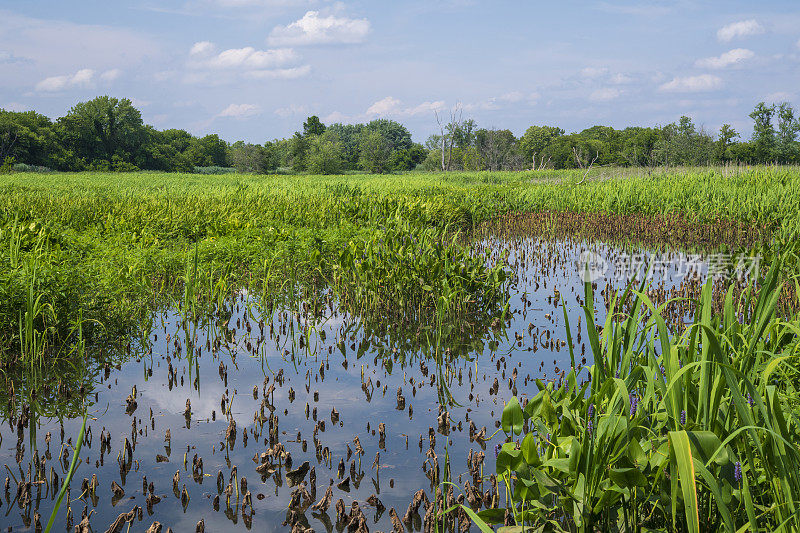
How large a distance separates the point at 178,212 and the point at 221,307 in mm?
4980

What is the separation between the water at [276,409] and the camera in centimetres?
321

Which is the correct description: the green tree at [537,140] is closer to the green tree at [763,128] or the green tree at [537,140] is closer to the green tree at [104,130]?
the green tree at [763,128]

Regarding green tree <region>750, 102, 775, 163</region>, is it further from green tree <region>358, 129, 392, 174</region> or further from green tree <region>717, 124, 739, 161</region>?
green tree <region>358, 129, 392, 174</region>

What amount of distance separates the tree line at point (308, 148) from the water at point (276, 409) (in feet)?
169

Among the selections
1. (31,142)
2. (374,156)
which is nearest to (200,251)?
(374,156)

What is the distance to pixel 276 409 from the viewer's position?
4.46m

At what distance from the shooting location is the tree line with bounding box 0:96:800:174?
68.8 metres

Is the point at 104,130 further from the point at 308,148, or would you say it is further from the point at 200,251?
the point at 200,251

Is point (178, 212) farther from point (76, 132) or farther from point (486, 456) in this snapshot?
point (76, 132)

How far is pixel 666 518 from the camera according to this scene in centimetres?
237

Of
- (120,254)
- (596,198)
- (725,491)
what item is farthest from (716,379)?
(596,198)

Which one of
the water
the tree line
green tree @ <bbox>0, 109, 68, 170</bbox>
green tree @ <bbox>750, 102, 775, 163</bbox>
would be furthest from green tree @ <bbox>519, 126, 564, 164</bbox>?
the water

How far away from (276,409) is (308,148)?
82.0 m

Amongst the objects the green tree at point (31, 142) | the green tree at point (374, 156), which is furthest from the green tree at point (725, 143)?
the green tree at point (31, 142)
